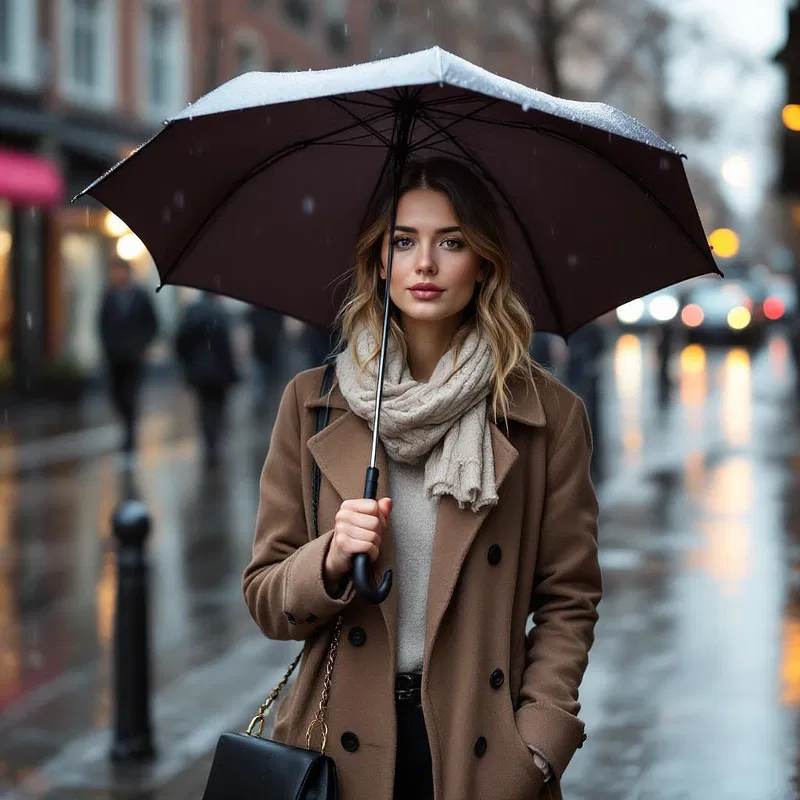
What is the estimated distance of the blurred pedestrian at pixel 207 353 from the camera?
15.1 meters

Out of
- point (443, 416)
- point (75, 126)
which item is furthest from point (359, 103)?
point (75, 126)

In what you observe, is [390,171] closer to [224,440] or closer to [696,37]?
[224,440]

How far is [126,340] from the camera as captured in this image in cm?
1518

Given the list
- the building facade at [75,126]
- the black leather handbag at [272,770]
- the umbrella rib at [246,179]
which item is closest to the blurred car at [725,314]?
the building facade at [75,126]

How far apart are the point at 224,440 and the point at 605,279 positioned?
14323 mm

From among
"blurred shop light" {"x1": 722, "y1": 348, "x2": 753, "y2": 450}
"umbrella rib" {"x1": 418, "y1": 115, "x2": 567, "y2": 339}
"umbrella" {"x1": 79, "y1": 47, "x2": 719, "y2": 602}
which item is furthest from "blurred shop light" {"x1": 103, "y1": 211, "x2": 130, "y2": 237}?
"umbrella rib" {"x1": 418, "y1": 115, "x2": 567, "y2": 339}

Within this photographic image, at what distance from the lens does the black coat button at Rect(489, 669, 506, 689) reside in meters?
2.86

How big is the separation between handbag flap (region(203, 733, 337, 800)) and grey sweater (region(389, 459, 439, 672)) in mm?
251

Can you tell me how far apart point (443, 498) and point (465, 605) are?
0.70ft

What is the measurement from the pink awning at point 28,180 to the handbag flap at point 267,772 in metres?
20.6

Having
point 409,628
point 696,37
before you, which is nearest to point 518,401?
point 409,628

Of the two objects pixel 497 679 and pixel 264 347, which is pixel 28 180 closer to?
pixel 264 347

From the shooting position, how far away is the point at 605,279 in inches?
136

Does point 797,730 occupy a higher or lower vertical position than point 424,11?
lower
